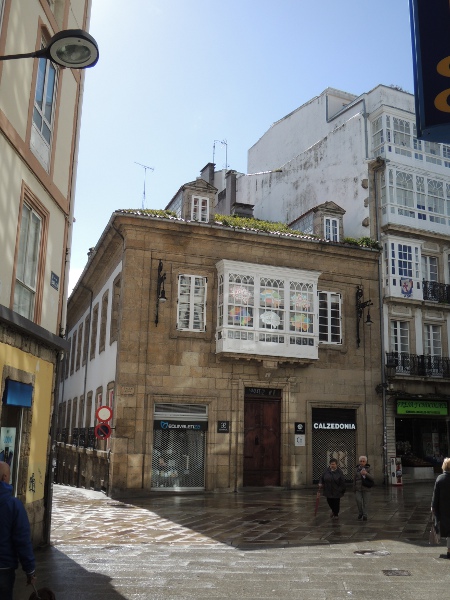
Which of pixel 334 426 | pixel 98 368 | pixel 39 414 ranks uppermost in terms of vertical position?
pixel 98 368

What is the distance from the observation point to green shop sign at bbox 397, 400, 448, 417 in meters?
24.5

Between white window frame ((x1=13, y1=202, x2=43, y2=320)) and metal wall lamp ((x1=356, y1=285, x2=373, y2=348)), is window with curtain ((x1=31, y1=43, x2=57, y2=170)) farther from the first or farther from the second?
metal wall lamp ((x1=356, y1=285, x2=373, y2=348))

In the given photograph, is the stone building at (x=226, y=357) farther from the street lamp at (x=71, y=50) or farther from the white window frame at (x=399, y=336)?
the street lamp at (x=71, y=50)

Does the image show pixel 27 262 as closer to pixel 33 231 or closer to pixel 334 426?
pixel 33 231

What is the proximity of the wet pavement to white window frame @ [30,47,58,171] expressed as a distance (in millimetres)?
6885

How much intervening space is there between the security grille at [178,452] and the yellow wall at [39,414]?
371 inches

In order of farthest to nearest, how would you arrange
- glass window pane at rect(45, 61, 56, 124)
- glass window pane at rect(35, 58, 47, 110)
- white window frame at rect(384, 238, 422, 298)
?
white window frame at rect(384, 238, 422, 298) < glass window pane at rect(45, 61, 56, 124) < glass window pane at rect(35, 58, 47, 110)

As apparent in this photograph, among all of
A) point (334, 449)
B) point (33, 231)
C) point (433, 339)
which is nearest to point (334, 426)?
point (334, 449)

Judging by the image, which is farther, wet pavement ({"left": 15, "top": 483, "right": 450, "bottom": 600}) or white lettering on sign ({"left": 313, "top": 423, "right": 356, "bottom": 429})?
white lettering on sign ({"left": 313, "top": 423, "right": 356, "bottom": 429})

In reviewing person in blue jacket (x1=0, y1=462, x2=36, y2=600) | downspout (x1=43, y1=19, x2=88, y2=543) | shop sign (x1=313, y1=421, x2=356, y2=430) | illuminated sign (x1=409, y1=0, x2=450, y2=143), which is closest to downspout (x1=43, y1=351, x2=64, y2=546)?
downspout (x1=43, y1=19, x2=88, y2=543)

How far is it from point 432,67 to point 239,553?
7.91 m

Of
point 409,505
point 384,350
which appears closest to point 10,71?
point 409,505

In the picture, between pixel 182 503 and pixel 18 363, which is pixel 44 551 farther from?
pixel 182 503

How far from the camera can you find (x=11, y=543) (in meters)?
5.16
